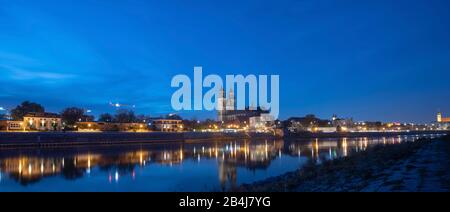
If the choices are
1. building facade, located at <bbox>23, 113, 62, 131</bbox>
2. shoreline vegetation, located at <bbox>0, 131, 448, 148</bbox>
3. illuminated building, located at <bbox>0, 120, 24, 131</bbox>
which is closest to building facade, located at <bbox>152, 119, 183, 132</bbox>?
shoreline vegetation, located at <bbox>0, 131, 448, 148</bbox>

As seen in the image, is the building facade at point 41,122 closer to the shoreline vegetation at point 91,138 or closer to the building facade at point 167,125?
the shoreline vegetation at point 91,138

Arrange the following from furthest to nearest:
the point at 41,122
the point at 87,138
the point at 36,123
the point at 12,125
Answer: the point at 41,122 → the point at 36,123 → the point at 12,125 → the point at 87,138

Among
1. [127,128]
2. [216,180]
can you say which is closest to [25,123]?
[127,128]

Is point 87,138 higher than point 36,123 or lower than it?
lower

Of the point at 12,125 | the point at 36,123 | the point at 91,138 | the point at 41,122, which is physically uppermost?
the point at 41,122

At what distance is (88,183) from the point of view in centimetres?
2822

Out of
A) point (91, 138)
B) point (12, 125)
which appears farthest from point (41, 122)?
point (91, 138)

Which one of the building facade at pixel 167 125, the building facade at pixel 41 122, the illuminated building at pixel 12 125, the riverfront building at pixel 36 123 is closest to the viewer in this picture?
the illuminated building at pixel 12 125

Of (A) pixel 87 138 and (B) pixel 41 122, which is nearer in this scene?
(A) pixel 87 138

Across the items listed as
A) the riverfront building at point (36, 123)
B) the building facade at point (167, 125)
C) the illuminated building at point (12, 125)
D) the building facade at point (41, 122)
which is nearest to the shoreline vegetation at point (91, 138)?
the riverfront building at point (36, 123)

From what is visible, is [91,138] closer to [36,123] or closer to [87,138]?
[87,138]

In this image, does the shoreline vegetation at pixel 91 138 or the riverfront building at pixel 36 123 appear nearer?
the shoreline vegetation at pixel 91 138
